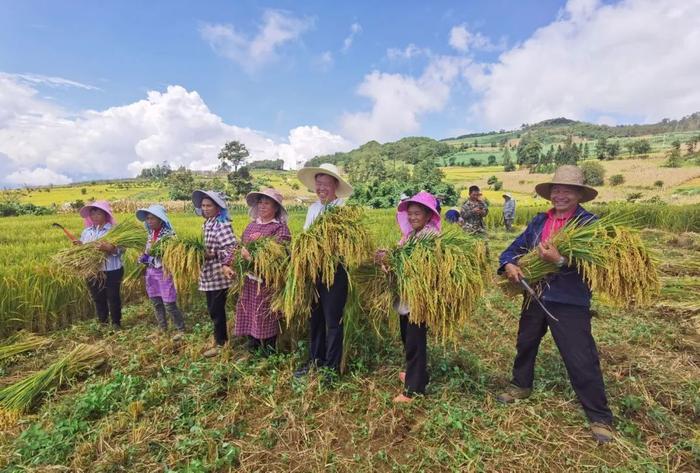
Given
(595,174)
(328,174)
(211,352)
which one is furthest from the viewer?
(595,174)

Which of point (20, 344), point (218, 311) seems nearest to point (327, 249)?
point (218, 311)

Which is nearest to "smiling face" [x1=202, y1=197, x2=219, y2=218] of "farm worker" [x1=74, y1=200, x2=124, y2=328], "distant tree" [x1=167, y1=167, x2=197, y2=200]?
"farm worker" [x1=74, y1=200, x2=124, y2=328]

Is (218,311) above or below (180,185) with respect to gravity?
below

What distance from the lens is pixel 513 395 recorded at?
2.86m

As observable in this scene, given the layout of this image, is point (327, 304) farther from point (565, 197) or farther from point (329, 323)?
point (565, 197)

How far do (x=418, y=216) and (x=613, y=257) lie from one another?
1.30 m

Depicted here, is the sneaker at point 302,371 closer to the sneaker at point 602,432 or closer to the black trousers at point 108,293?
the sneaker at point 602,432

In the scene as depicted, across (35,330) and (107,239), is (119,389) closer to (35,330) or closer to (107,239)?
(107,239)

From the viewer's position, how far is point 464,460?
2.21 meters

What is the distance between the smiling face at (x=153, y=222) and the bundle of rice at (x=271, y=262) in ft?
5.04

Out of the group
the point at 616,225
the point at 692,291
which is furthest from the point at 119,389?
the point at 692,291

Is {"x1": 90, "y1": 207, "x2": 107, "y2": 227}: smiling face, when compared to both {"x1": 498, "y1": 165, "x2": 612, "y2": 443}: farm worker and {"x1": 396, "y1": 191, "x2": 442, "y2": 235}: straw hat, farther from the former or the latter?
{"x1": 498, "y1": 165, "x2": 612, "y2": 443}: farm worker

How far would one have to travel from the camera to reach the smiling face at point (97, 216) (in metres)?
4.39

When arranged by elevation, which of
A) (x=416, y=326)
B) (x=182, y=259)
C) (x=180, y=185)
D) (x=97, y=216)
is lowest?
(x=416, y=326)
